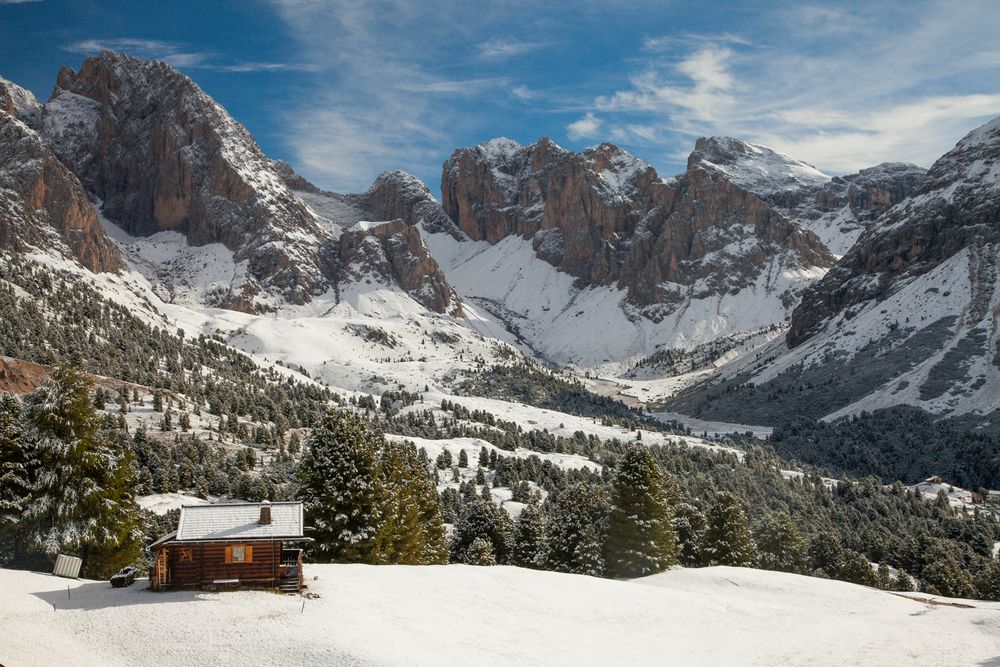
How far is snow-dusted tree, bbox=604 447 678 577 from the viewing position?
194ft

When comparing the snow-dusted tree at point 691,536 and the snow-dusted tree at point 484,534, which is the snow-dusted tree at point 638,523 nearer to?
the snow-dusted tree at point 691,536

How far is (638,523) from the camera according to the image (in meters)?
59.2

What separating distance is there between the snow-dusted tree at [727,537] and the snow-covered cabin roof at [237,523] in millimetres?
43656

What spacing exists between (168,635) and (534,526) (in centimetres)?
4536

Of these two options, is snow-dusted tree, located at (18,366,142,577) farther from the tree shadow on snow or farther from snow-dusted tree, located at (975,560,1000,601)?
snow-dusted tree, located at (975,560,1000,601)

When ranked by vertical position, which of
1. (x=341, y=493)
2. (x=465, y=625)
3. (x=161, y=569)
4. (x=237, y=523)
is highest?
(x=341, y=493)

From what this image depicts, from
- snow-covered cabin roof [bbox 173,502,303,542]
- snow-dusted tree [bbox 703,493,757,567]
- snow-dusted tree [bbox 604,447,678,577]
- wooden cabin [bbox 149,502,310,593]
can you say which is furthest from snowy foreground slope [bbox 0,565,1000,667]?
snow-dusted tree [bbox 703,493,757,567]

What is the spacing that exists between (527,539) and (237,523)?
1516 inches

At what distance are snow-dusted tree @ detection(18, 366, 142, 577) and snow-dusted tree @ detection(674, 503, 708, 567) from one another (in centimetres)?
4679

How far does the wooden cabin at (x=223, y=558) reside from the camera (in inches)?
1401

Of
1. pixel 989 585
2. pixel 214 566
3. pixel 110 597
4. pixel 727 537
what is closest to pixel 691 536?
pixel 727 537

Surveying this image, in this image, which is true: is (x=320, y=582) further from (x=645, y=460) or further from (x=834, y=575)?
(x=834, y=575)

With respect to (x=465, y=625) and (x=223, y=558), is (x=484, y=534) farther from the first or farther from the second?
(x=223, y=558)

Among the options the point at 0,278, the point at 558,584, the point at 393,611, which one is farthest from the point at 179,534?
the point at 0,278
